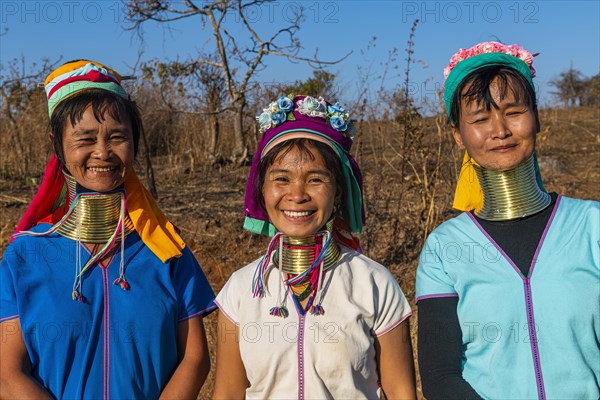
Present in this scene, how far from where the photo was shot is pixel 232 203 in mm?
7688

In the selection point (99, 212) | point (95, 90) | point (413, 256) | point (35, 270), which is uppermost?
point (95, 90)

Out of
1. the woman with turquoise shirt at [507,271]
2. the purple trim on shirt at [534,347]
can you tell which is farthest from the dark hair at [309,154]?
the purple trim on shirt at [534,347]

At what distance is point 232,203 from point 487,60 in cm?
538

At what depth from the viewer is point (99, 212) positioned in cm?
268

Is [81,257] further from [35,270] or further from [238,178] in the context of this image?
[238,178]

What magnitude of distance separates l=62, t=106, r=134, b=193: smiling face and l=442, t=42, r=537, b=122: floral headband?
1.33 meters

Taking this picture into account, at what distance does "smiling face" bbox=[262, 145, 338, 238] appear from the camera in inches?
101

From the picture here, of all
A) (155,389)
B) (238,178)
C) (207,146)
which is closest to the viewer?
(155,389)

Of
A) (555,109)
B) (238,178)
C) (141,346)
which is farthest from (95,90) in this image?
(555,109)

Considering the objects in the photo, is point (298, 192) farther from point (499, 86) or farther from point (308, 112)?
point (499, 86)

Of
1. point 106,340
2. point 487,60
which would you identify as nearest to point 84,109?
point 106,340

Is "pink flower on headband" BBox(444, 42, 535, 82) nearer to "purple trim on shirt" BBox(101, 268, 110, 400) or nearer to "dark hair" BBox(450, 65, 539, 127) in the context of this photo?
"dark hair" BBox(450, 65, 539, 127)

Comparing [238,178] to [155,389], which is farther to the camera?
[238,178]

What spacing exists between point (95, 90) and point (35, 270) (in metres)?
0.75
